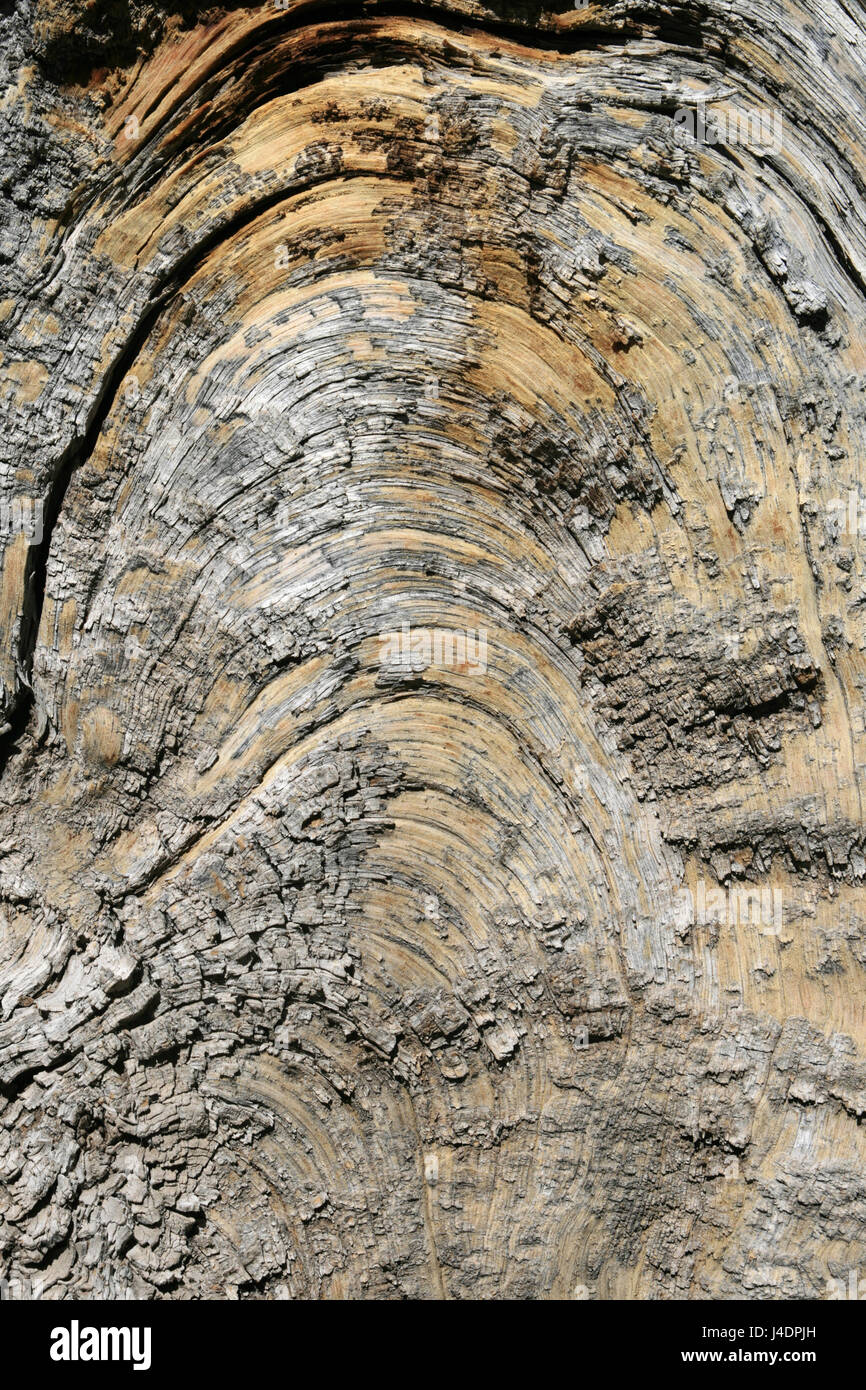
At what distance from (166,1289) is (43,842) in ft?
6.95

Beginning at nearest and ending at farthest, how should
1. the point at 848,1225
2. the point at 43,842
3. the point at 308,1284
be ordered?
1. the point at 848,1225
2. the point at 308,1284
3. the point at 43,842

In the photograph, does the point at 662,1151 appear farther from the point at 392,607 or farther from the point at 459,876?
the point at 392,607

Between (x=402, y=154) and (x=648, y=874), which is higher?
(x=402, y=154)

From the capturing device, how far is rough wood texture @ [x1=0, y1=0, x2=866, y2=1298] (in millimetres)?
4305

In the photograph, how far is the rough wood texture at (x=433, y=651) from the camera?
4.30 m

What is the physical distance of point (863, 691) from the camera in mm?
4266

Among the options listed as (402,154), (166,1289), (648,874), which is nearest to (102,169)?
(402,154)

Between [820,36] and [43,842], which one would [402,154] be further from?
[43,842]

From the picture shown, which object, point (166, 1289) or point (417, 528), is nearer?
point (166, 1289)

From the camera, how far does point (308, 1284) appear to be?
14.7 feet

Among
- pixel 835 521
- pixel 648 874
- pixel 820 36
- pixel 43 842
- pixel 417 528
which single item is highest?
pixel 820 36

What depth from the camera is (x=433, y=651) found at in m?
4.68

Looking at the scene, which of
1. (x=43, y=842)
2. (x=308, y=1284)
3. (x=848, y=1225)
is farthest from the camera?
(x=43, y=842)
